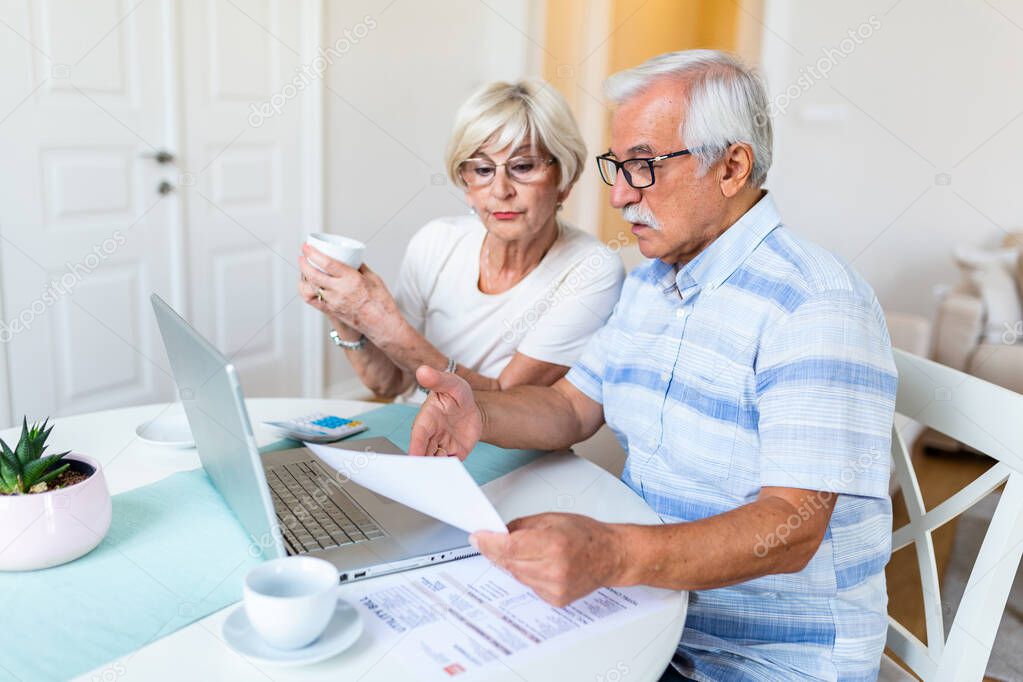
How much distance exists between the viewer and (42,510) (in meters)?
0.86

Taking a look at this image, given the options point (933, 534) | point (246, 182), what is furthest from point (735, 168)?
point (246, 182)

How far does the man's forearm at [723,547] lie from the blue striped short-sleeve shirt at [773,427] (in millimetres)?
10

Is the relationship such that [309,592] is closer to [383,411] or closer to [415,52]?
[383,411]

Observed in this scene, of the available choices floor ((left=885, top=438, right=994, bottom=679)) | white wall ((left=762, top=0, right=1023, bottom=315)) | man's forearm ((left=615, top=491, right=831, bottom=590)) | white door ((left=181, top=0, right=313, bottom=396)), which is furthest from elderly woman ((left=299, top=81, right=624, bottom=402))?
white wall ((left=762, top=0, right=1023, bottom=315))

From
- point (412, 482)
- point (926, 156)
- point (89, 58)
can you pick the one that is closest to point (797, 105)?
point (926, 156)

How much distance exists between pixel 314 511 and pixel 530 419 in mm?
400

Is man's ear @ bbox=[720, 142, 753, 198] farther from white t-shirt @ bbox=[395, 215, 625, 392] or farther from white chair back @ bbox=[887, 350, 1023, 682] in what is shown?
white t-shirt @ bbox=[395, 215, 625, 392]

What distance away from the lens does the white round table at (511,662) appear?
0.74 meters

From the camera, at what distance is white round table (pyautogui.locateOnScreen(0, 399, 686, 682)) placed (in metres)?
0.74

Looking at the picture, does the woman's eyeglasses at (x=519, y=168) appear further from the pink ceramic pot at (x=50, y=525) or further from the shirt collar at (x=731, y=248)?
the pink ceramic pot at (x=50, y=525)

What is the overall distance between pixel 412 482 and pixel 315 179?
275 centimetres

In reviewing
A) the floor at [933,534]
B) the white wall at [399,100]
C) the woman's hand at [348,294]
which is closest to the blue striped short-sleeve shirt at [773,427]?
the woman's hand at [348,294]

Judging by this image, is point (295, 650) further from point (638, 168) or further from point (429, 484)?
point (638, 168)

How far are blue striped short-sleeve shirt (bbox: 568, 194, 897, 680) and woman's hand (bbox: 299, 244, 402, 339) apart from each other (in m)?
0.52
